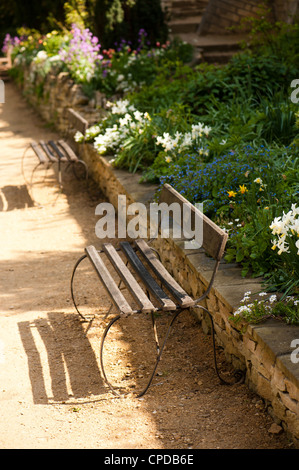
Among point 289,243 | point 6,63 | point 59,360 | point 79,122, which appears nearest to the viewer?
point 289,243

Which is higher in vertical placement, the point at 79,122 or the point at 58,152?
the point at 79,122

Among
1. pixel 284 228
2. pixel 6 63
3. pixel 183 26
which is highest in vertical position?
pixel 183 26

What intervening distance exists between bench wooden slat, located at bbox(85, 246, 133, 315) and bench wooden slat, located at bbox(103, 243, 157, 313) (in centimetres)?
7

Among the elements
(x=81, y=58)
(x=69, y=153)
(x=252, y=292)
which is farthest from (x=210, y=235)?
(x=81, y=58)

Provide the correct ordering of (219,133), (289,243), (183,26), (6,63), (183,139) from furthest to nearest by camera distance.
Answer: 1. (6,63)
2. (183,26)
3. (219,133)
4. (183,139)
5. (289,243)

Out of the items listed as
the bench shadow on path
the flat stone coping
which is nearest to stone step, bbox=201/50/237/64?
the flat stone coping

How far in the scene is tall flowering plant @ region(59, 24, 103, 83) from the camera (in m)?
9.24

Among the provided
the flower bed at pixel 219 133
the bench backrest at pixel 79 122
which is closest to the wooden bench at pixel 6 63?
the flower bed at pixel 219 133

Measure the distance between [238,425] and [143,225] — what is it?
2577 millimetres

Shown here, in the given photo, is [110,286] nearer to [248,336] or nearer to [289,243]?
[248,336]

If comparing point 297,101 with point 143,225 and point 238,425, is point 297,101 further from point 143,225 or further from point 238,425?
point 238,425

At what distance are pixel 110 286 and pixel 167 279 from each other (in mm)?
387

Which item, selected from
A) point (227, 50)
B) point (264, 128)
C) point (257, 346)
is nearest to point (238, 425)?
point (257, 346)

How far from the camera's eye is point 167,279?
13.3 ft
